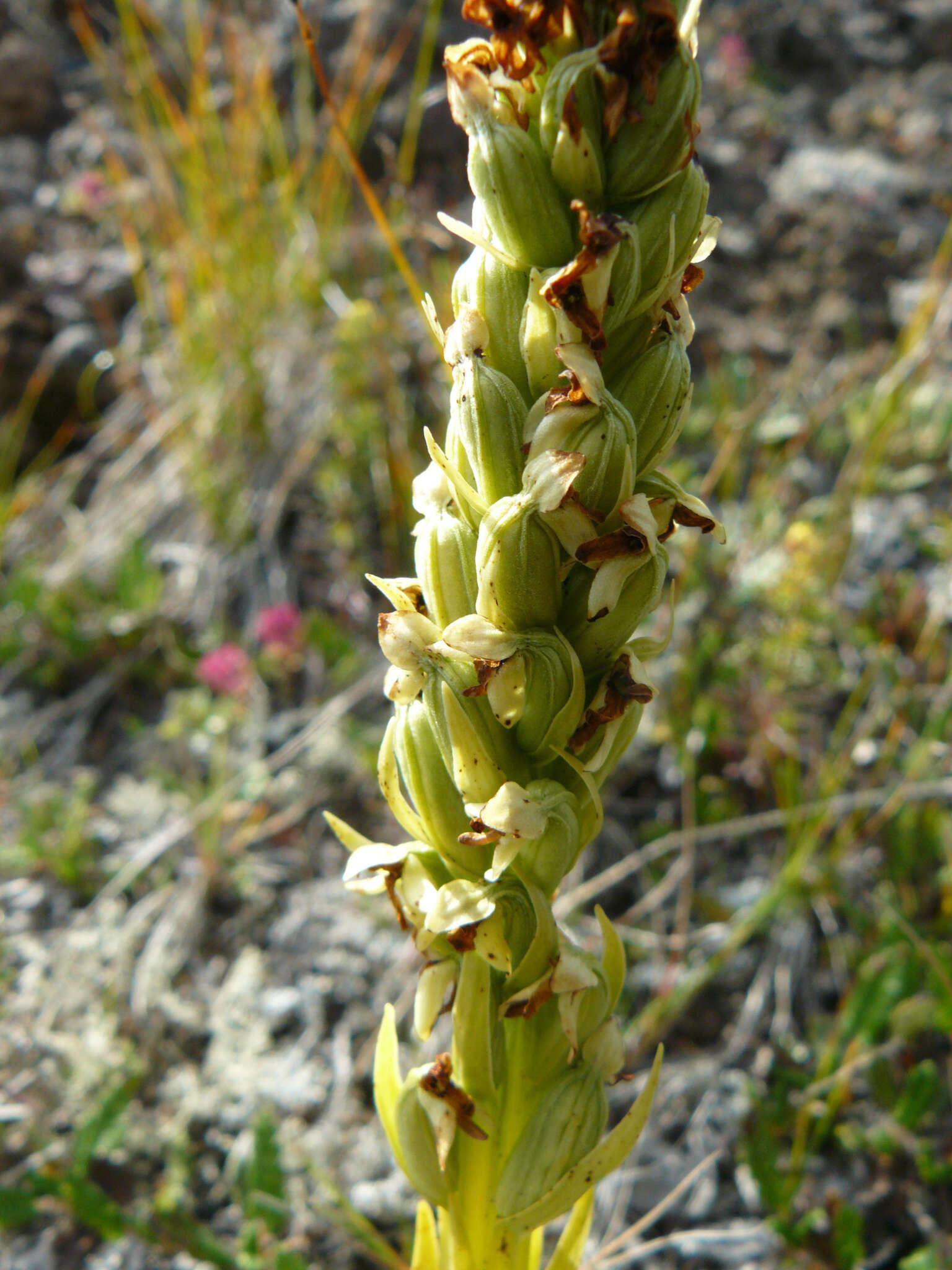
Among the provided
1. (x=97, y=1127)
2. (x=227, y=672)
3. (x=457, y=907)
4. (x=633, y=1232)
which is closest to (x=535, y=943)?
(x=457, y=907)

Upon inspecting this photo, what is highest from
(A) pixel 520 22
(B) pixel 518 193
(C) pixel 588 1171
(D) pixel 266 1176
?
(A) pixel 520 22

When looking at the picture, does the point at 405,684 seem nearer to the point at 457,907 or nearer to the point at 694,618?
the point at 457,907

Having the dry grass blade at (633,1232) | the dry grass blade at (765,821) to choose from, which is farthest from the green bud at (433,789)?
the dry grass blade at (765,821)

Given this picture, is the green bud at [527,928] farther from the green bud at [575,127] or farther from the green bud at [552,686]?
the green bud at [575,127]

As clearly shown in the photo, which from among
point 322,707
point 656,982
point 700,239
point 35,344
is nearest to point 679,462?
point 322,707

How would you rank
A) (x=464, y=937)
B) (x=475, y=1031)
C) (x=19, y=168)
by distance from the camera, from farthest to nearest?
(x=19, y=168), (x=475, y=1031), (x=464, y=937)

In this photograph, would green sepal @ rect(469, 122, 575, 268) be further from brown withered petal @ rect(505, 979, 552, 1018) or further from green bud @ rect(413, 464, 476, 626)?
brown withered petal @ rect(505, 979, 552, 1018)

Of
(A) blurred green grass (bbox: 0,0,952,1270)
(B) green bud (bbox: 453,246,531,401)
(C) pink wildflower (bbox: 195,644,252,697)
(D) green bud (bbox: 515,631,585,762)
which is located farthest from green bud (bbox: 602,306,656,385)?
(C) pink wildflower (bbox: 195,644,252,697)
